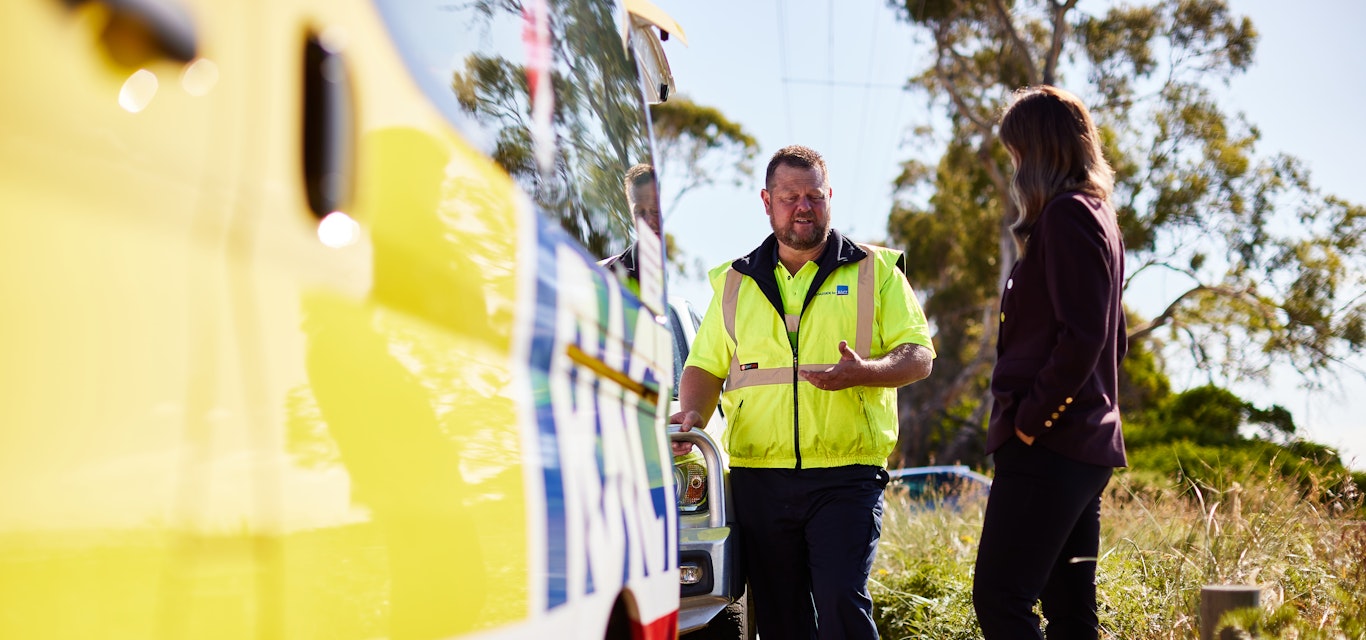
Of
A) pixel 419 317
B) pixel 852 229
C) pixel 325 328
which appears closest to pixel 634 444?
pixel 419 317

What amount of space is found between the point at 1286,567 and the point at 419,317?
4.23 metres

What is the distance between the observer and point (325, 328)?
4.13 ft

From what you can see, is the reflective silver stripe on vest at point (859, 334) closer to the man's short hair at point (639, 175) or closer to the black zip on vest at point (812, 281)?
the black zip on vest at point (812, 281)

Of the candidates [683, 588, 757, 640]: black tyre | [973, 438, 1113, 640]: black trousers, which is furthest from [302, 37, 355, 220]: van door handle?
[683, 588, 757, 640]: black tyre

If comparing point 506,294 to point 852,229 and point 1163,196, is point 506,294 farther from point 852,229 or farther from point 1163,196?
point 852,229

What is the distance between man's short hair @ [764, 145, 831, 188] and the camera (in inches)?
168

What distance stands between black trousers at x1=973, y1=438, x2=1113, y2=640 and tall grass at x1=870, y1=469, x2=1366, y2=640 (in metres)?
0.52

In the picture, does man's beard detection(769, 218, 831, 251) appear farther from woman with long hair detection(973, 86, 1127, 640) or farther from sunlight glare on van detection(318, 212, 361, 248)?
sunlight glare on van detection(318, 212, 361, 248)

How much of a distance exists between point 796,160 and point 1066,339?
1.44m

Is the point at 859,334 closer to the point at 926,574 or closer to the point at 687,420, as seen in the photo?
the point at 687,420

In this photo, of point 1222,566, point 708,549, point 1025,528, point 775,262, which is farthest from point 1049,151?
point 1222,566

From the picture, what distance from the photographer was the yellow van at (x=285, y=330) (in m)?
0.94

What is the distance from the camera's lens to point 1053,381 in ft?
10.1

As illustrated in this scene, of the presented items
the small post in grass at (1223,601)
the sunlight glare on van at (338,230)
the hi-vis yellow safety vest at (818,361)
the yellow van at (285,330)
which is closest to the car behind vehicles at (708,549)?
the hi-vis yellow safety vest at (818,361)
